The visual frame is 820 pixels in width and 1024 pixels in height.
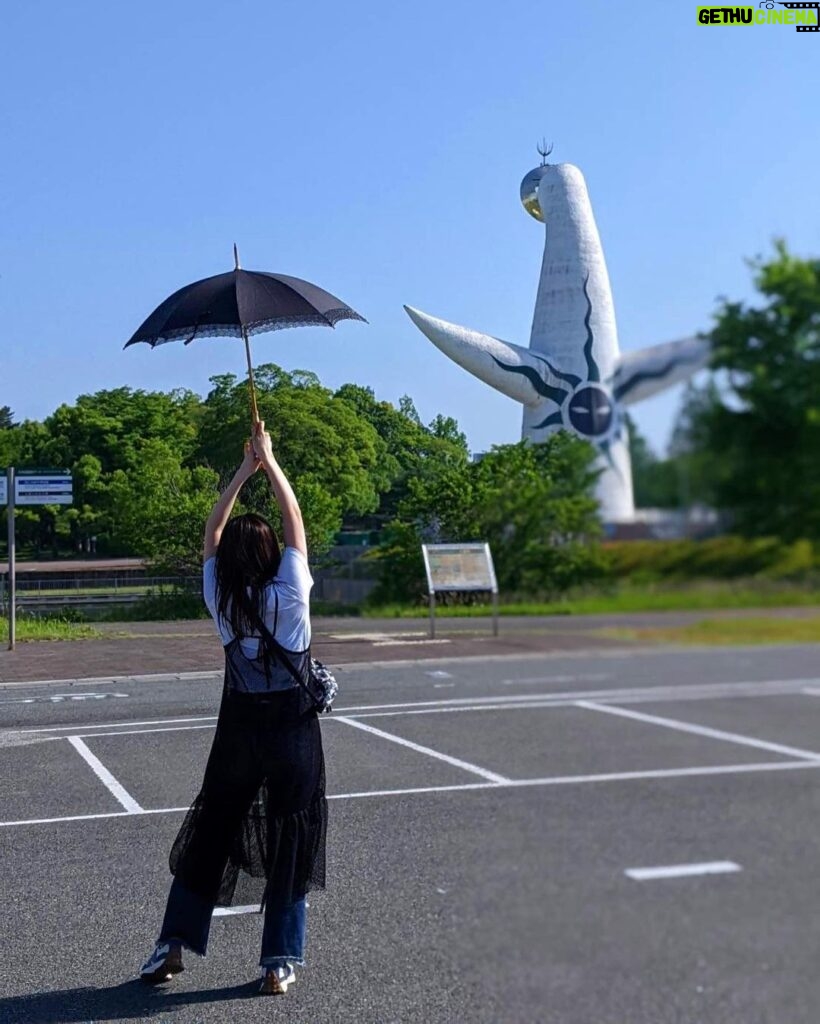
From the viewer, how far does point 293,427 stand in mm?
2715

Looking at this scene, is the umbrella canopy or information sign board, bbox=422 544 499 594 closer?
information sign board, bbox=422 544 499 594

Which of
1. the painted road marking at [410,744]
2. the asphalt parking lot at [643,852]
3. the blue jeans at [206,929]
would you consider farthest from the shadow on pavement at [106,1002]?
the painted road marking at [410,744]

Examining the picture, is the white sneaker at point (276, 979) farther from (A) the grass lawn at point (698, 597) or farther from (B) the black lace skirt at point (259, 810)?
(A) the grass lawn at point (698, 597)

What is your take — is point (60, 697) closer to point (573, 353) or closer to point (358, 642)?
point (358, 642)

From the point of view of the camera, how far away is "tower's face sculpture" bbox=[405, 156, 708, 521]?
0.92 meters

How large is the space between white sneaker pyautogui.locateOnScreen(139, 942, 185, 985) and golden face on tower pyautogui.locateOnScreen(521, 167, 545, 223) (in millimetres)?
2433

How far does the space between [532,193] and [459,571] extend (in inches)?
18.8

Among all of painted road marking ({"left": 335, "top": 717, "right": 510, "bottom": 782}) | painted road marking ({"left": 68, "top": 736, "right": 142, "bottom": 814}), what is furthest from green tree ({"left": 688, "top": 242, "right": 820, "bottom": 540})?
painted road marking ({"left": 68, "top": 736, "right": 142, "bottom": 814})

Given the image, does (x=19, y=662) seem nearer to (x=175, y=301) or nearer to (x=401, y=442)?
(x=175, y=301)

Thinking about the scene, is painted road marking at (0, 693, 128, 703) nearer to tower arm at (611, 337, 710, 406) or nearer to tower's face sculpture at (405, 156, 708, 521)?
tower's face sculpture at (405, 156, 708, 521)

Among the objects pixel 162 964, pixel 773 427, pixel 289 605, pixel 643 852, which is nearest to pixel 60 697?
pixel 162 964

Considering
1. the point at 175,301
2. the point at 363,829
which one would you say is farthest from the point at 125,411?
the point at 363,829

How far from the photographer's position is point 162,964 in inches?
132

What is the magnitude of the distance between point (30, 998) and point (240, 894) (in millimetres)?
694
